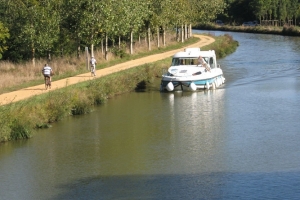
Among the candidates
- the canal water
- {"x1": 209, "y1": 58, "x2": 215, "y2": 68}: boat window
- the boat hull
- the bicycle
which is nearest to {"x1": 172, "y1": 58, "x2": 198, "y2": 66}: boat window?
{"x1": 209, "y1": 58, "x2": 215, "y2": 68}: boat window

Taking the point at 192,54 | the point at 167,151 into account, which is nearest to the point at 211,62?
the point at 192,54

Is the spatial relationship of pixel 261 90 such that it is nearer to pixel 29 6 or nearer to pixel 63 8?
pixel 63 8

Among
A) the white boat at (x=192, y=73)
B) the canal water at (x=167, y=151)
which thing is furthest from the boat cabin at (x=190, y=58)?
the canal water at (x=167, y=151)

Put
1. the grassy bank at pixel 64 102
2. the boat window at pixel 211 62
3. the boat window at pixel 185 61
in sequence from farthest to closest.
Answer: the boat window at pixel 211 62, the boat window at pixel 185 61, the grassy bank at pixel 64 102

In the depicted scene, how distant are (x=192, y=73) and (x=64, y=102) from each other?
10335 millimetres

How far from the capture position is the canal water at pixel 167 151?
1883cm

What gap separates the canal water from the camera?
61.8ft

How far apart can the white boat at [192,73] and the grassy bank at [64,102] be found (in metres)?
2.30

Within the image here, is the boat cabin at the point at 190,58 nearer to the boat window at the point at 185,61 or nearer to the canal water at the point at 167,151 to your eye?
the boat window at the point at 185,61

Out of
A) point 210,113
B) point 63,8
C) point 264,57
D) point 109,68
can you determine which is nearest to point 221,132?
point 210,113

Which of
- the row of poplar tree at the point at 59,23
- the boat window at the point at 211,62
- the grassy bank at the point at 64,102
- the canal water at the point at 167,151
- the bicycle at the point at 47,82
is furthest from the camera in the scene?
the row of poplar tree at the point at 59,23

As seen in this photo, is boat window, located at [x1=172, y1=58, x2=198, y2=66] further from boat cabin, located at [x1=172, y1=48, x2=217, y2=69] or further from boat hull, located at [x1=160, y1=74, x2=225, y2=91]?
boat hull, located at [x1=160, y1=74, x2=225, y2=91]

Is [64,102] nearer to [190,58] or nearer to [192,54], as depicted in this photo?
[190,58]

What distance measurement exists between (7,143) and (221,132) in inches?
334
